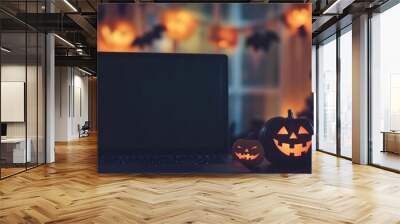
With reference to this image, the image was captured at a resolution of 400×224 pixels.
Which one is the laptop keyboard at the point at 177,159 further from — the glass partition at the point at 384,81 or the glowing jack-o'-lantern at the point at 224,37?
the glass partition at the point at 384,81

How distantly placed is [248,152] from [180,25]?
2.38 metres

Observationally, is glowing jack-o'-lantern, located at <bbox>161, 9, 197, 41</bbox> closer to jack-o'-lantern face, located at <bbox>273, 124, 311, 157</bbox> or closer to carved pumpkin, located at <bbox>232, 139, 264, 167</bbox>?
carved pumpkin, located at <bbox>232, 139, 264, 167</bbox>

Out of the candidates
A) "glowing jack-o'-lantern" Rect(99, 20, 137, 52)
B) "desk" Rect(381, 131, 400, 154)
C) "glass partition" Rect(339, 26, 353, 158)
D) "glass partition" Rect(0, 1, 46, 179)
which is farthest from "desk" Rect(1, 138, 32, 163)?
"desk" Rect(381, 131, 400, 154)

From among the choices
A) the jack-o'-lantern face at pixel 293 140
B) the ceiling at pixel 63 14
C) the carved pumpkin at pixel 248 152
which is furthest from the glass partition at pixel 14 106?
the jack-o'-lantern face at pixel 293 140

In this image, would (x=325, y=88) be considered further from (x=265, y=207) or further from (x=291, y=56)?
(x=265, y=207)

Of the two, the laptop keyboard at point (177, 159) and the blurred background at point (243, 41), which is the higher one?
the blurred background at point (243, 41)

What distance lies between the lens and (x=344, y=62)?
30.0ft

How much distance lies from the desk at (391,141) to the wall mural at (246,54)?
130 inches

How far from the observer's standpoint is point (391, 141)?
28.6 feet

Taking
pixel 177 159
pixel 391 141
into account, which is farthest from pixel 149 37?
pixel 391 141

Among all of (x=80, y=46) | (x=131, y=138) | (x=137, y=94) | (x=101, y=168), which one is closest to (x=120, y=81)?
(x=137, y=94)

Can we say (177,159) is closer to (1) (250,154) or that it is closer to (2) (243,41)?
(1) (250,154)

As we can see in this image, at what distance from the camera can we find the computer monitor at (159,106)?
632 cm

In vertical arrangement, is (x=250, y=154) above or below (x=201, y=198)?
above
